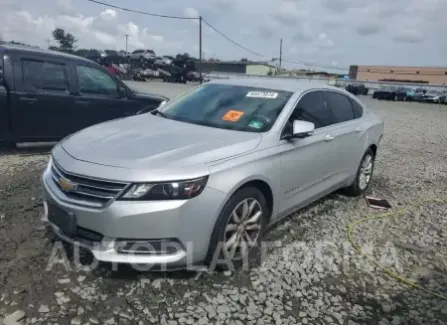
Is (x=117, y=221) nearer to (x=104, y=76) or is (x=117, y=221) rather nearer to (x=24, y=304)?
(x=24, y=304)

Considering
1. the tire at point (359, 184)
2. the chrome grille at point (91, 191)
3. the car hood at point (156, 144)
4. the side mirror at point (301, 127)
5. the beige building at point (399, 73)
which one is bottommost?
the tire at point (359, 184)

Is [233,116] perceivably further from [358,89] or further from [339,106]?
[358,89]

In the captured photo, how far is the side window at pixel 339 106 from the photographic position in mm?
4595

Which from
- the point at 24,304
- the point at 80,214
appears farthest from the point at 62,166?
the point at 24,304

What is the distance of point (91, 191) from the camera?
273 centimetres

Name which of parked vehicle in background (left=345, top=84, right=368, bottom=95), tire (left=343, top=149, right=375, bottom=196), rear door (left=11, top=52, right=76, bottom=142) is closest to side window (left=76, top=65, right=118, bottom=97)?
rear door (left=11, top=52, right=76, bottom=142)

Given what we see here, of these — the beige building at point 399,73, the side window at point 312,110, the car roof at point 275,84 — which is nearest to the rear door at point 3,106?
the car roof at point 275,84

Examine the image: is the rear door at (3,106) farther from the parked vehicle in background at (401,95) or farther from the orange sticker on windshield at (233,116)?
the parked vehicle in background at (401,95)

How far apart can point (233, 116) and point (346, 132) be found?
1.62 meters

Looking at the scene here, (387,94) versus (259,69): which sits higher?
(259,69)

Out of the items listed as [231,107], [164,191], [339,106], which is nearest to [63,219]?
[164,191]

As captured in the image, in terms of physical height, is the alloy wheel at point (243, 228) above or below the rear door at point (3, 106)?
below

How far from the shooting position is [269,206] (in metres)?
3.50

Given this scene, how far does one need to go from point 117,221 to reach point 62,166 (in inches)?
27.1
